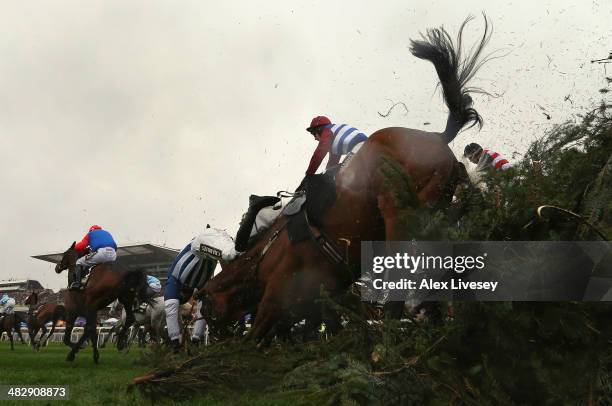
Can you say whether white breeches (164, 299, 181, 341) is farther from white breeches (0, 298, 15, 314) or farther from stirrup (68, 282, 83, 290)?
white breeches (0, 298, 15, 314)

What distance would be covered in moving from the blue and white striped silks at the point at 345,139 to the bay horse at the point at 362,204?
2.29 feet

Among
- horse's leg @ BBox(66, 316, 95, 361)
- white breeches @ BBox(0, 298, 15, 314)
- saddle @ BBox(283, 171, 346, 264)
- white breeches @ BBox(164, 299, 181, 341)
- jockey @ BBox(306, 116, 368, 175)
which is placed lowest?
horse's leg @ BBox(66, 316, 95, 361)

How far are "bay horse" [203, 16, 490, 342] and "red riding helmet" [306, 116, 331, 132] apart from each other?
1023 millimetres

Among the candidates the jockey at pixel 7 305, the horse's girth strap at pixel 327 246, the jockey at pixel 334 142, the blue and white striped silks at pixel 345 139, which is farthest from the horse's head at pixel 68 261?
the jockey at pixel 7 305

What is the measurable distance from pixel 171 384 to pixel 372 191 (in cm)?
Answer: 218

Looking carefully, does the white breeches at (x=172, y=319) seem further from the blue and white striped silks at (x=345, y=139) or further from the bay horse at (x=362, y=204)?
the blue and white striped silks at (x=345, y=139)

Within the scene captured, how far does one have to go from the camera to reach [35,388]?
5.27 m

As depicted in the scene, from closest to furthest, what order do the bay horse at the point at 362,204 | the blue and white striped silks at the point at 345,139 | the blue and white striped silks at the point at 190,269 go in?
the bay horse at the point at 362,204, the blue and white striped silks at the point at 345,139, the blue and white striped silks at the point at 190,269

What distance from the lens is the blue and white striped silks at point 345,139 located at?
219 inches

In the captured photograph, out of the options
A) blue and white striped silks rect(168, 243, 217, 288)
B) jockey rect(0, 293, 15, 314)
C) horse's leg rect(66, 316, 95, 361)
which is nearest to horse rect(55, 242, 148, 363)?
horse's leg rect(66, 316, 95, 361)

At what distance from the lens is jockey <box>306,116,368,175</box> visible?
17.7 feet

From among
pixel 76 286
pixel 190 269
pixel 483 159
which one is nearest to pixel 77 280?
pixel 76 286

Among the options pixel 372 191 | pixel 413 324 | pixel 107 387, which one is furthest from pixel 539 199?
pixel 107 387

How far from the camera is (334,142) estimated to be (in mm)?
5609
